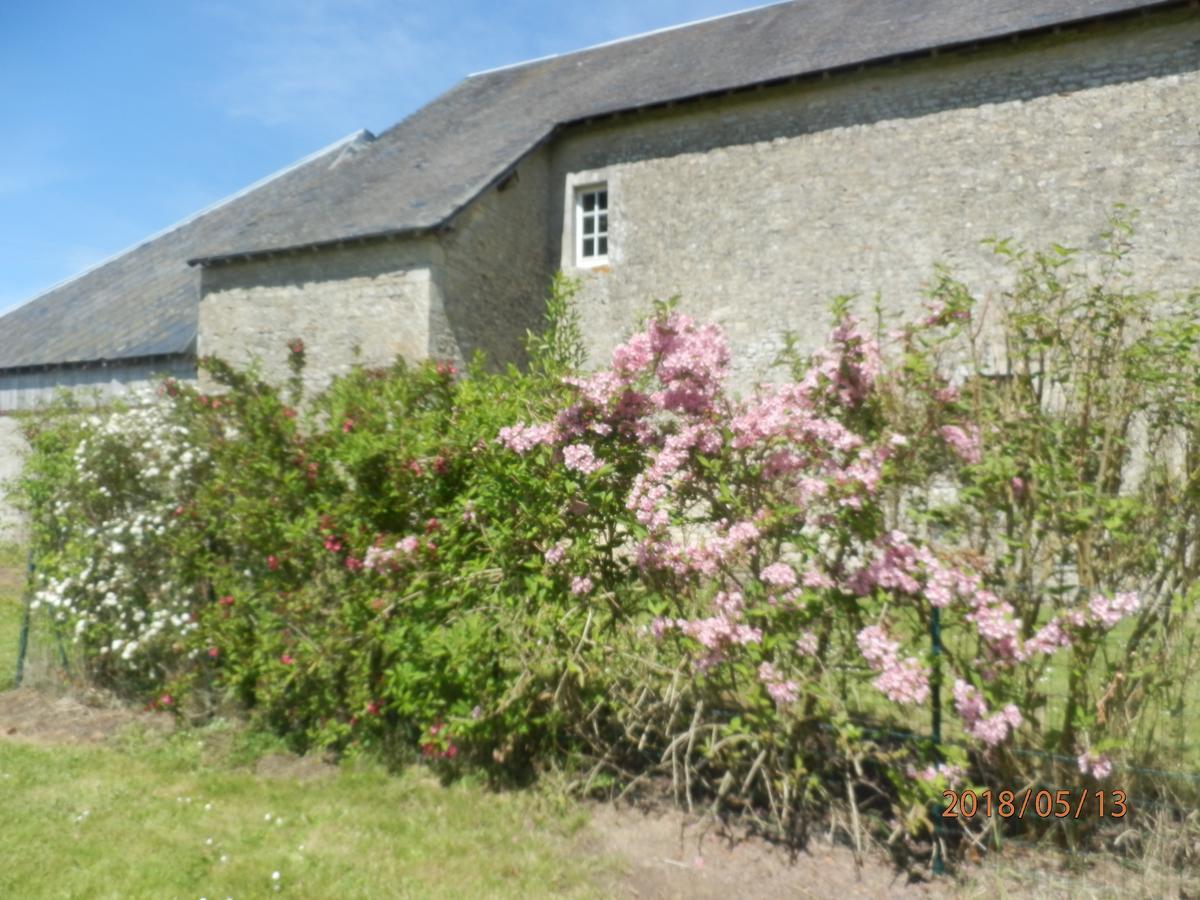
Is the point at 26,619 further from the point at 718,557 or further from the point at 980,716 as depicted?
the point at 980,716

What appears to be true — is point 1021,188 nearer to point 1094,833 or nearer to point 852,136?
point 852,136

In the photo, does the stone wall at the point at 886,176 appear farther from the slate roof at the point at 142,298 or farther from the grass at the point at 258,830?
the grass at the point at 258,830

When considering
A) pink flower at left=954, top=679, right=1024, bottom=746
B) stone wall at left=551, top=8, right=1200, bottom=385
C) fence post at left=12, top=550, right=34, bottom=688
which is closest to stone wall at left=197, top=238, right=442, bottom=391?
stone wall at left=551, top=8, right=1200, bottom=385

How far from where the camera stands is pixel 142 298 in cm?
1706

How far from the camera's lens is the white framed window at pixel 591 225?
14008 mm

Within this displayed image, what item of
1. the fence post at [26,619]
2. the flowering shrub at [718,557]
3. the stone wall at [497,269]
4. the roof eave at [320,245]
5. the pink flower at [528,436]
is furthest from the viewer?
the stone wall at [497,269]

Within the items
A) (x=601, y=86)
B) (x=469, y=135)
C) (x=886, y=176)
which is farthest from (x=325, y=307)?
(x=886, y=176)

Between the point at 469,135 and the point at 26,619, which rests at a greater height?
the point at 469,135

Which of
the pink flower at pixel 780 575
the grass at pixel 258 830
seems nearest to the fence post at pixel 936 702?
the pink flower at pixel 780 575

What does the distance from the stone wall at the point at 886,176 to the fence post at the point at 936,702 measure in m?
8.22

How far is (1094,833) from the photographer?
345cm

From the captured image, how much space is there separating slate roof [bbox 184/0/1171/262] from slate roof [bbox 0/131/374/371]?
168cm

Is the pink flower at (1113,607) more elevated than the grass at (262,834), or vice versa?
the pink flower at (1113,607)

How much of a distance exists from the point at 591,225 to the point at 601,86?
252cm
